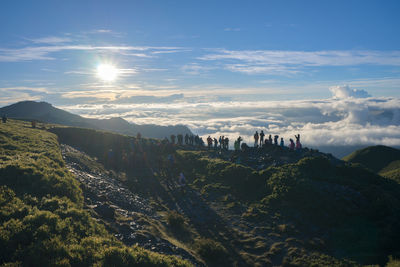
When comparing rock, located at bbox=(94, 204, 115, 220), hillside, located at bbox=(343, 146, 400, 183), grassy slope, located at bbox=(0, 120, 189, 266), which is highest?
grassy slope, located at bbox=(0, 120, 189, 266)

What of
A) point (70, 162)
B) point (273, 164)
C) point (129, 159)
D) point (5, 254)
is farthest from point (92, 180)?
point (273, 164)

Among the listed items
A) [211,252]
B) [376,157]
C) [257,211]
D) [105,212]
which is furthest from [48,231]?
[376,157]

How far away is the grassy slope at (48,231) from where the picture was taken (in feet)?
30.5

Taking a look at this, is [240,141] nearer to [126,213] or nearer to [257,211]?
[257,211]

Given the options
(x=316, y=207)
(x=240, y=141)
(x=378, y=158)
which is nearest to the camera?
(x=316, y=207)

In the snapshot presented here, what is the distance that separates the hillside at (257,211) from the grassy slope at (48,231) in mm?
2695

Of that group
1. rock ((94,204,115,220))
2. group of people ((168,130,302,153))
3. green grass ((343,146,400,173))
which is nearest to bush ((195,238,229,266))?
rock ((94,204,115,220))

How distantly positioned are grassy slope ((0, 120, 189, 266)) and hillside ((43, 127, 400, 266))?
2695 millimetres

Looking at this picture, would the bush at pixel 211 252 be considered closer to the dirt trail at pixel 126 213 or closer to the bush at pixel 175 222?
the dirt trail at pixel 126 213

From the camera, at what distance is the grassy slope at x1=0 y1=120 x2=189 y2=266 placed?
30.5 ft

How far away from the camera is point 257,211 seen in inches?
933

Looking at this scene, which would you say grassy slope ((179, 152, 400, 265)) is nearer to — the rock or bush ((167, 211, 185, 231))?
bush ((167, 211, 185, 231))

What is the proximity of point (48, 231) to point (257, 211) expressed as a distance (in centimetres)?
1855

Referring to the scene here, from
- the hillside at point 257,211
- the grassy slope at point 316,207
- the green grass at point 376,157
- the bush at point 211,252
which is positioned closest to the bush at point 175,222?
the hillside at point 257,211
